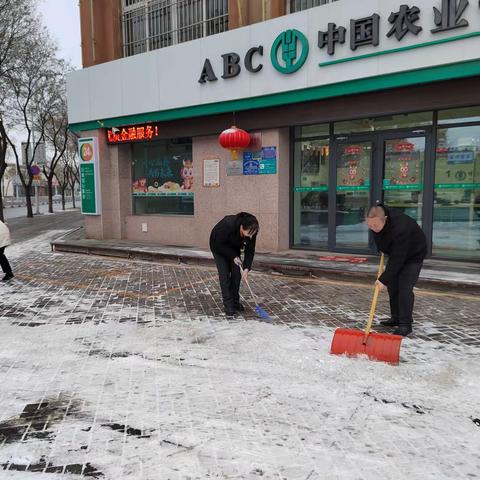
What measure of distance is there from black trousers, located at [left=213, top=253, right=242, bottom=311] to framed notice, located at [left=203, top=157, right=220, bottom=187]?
205 inches

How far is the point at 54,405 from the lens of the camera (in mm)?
3391

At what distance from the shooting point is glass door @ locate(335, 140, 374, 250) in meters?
9.21

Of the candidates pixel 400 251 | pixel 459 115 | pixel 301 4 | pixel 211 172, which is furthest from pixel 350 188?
pixel 400 251

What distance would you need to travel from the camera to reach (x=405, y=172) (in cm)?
877

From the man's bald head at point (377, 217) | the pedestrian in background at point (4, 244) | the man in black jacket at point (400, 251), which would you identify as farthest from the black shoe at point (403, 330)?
the pedestrian in background at point (4, 244)

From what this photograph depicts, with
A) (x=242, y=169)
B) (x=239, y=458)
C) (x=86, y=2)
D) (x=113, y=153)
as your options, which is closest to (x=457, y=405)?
(x=239, y=458)

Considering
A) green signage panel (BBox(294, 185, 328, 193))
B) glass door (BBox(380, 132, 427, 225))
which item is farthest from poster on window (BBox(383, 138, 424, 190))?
green signage panel (BBox(294, 185, 328, 193))

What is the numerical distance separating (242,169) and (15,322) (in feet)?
19.8

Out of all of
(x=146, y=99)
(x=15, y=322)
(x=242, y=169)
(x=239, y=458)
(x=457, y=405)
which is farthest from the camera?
(x=146, y=99)

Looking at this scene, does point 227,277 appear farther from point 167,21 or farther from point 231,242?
point 167,21

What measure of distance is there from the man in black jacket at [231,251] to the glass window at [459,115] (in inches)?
194

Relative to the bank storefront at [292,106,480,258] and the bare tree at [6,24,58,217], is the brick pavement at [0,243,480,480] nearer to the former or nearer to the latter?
the bank storefront at [292,106,480,258]

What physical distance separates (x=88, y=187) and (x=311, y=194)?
6.54m

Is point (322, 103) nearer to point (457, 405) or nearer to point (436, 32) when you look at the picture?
point (436, 32)
